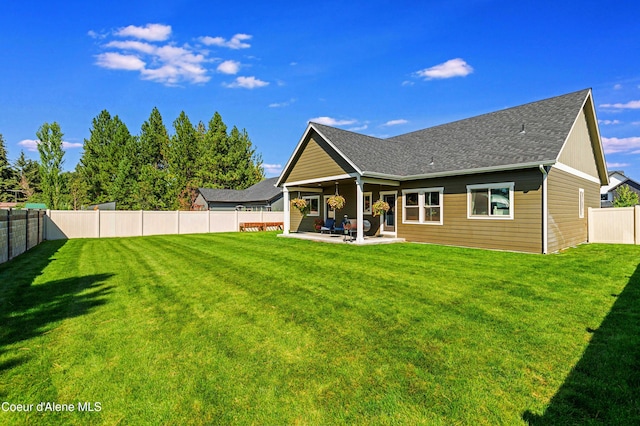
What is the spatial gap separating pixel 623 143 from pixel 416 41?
62.6 metres

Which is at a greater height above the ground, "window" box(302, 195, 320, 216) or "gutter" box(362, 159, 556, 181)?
"gutter" box(362, 159, 556, 181)

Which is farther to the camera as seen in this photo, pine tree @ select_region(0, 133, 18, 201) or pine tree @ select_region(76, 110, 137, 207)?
pine tree @ select_region(0, 133, 18, 201)

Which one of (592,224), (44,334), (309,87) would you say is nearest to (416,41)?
(309,87)

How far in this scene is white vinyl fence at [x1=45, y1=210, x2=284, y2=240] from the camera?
17.1 meters

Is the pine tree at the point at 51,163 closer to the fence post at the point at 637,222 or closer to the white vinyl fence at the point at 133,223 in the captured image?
the white vinyl fence at the point at 133,223

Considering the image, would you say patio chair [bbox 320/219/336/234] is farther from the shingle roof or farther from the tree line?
the tree line

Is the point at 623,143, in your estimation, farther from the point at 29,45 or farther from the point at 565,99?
the point at 29,45

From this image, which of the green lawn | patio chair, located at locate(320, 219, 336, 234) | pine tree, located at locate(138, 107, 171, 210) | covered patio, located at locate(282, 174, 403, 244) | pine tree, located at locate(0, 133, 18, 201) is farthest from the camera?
pine tree, located at locate(0, 133, 18, 201)

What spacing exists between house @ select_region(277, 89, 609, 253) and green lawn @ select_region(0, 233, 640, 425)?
4.45 meters

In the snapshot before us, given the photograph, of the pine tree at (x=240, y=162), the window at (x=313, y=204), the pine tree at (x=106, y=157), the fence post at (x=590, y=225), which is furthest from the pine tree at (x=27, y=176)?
the fence post at (x=590, y=225)

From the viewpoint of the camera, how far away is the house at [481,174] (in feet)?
35.8

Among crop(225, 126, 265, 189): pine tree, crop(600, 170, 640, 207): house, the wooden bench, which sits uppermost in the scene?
crop(225, 126, 265, 189): pine tree

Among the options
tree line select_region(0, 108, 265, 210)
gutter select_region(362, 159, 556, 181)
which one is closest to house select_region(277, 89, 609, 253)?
gutter select_region(362, 159, 556, 181)

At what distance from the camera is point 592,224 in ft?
47.2
